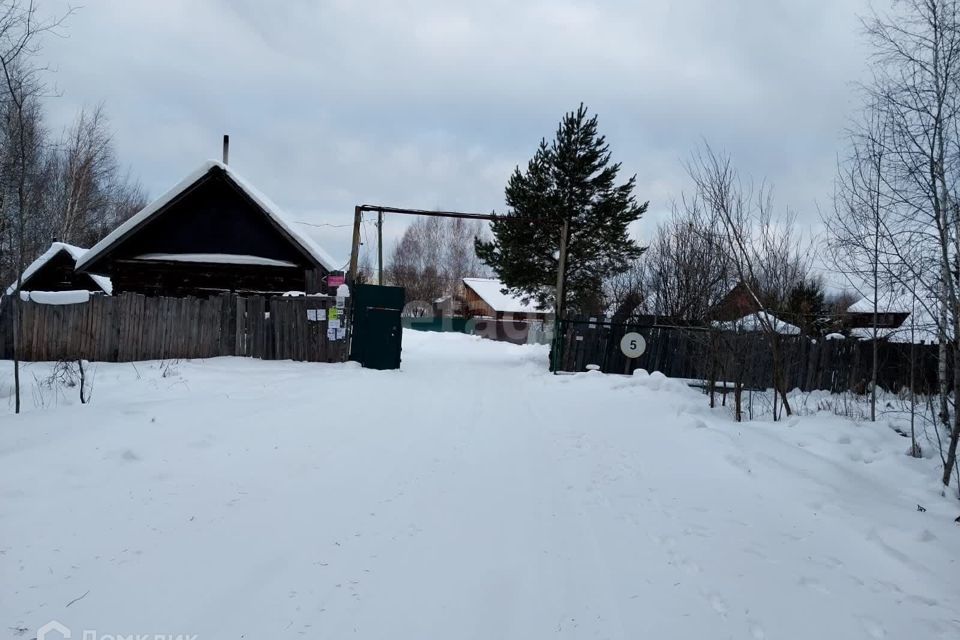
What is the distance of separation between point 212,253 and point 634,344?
41.6 feet

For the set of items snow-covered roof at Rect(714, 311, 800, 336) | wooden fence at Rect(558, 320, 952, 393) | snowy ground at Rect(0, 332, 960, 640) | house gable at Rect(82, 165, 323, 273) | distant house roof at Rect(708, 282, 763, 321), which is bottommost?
snowy ground at Rect(0, 332, 960, 640)

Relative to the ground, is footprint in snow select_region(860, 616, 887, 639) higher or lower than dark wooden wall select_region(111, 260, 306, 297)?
lower

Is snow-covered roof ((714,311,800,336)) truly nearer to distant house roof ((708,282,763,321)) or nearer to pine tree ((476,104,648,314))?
distant house roof ((708,282,763,321))

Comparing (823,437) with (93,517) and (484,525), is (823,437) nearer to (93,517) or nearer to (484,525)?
(484,525)

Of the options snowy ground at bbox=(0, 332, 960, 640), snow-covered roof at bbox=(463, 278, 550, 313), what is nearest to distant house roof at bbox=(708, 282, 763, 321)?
snowy ground at bbox=(0, 332, 960, 640)

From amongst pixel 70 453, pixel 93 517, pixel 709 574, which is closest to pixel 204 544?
pixel 93 517

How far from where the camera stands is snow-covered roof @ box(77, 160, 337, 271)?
1383 centimetres

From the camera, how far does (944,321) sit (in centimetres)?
518

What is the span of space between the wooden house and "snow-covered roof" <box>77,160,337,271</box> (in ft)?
0.59

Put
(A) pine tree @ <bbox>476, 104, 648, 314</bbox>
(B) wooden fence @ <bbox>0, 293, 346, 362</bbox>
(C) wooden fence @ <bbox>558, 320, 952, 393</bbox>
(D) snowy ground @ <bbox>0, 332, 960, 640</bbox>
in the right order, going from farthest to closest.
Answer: (A) pine tree @ <bbox>476, 104, 648, 314</bbox>
(C) wooden fence @ <bbox>558, 320, 952, 393</bbox>
(B) wooden fence @ <bbox>0, 293, 346, 362</bbox>
(D) snowy ground @ <bbox>0, 332, 960, 640</bbox>

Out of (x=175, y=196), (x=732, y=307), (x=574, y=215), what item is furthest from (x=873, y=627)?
(x=574, y=215)

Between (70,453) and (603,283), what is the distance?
20.5m

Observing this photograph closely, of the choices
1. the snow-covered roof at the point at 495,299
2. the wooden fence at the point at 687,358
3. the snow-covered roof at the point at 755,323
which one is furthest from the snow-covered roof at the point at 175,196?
the snow-covered roof at the point at 495,299

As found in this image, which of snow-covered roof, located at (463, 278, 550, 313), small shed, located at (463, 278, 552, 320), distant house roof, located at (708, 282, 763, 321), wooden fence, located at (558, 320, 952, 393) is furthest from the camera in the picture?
small shed, located at (463, 278, 552, 320)
